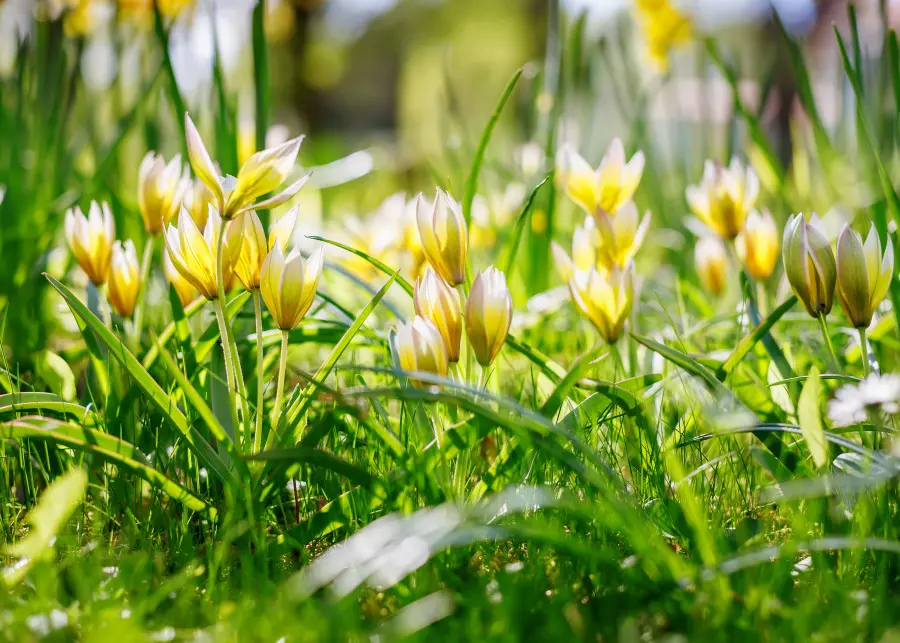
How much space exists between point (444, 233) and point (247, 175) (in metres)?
0.26

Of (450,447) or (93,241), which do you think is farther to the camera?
(93,241)

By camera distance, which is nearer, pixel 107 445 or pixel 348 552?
pixel 348 552

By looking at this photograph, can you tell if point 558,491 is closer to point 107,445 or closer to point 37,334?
point 107,445

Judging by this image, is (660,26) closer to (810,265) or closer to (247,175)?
(810,265)

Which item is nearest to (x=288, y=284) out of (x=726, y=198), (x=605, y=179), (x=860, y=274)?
(x=605, y=179)

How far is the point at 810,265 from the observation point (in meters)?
1.00

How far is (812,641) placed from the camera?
2.39ft

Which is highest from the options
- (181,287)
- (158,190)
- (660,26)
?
(660,26)

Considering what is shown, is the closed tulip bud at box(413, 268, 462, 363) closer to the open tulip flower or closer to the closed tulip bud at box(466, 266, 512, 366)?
the closed tulip bud at box(466, 266, 512, 366)

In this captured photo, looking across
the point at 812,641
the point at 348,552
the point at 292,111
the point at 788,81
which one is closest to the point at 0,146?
the point at 348,552

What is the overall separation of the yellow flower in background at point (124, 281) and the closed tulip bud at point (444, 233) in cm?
51

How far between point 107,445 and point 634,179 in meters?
0.89

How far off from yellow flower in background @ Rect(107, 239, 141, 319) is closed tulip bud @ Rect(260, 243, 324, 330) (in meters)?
0.39

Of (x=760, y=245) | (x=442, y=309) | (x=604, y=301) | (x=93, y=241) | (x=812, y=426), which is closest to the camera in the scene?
(x=812, y=426)
